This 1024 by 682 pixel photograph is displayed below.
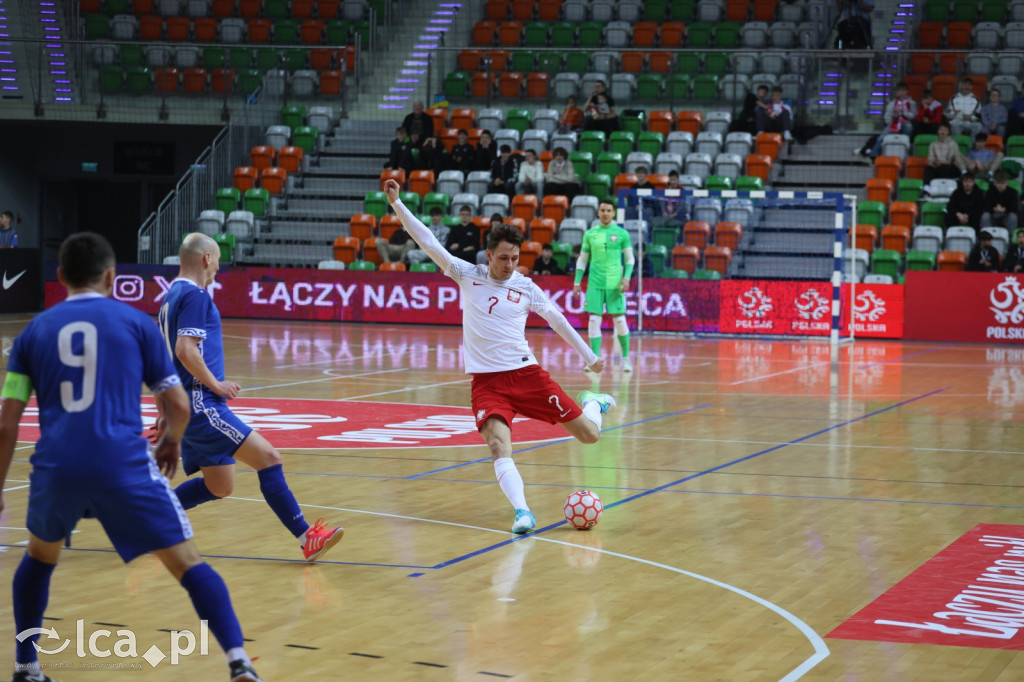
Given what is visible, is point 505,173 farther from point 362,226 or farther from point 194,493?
point 194,493

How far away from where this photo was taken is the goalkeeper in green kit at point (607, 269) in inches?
703

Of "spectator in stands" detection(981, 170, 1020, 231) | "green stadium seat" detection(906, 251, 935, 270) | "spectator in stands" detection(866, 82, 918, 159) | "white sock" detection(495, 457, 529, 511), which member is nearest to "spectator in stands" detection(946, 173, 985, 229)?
"spectator in stands" detection(981, 170, 1020, 231)

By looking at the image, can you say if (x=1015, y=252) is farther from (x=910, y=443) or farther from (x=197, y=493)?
(x=197, y=493)

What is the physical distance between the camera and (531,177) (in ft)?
88.5

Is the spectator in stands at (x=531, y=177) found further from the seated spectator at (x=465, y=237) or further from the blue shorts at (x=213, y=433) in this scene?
the blue shorts at (x=213, y=433)

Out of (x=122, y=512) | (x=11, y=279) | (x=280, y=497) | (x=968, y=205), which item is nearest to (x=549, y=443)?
(x=280, y=497)

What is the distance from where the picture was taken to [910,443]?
11570 mm

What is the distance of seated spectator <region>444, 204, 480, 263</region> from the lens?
24.7 meters

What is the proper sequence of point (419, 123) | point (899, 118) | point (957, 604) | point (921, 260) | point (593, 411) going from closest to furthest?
point (957, 604)
point (593, 411)
point (921, 260)
point (899, 118)
point (419, 123)

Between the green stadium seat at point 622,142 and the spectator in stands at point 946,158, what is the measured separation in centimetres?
629

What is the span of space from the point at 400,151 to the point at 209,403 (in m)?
22.3

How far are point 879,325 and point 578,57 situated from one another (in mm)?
10723

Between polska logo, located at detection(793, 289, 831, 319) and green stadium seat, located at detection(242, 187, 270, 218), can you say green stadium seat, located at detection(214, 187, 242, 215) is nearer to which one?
green stadium seat, located at detection(242, 187, 270, 218)

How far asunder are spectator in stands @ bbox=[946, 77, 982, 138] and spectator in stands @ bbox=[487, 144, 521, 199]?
29.4ft
